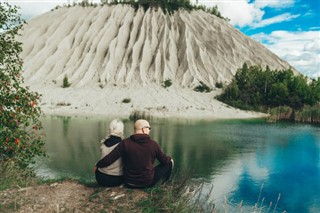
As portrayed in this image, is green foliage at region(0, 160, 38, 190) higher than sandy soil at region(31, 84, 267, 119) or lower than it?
lower

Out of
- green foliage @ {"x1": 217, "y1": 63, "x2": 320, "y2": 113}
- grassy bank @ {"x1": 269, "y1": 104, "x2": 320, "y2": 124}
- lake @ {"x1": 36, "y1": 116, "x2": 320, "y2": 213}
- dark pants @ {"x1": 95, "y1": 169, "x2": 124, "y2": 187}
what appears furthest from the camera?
green foliage @ {"x1": 217, "y1": 63, "x2": 320, "y2": 113}

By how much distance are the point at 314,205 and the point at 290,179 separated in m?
3.89

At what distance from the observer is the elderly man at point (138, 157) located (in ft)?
26.6

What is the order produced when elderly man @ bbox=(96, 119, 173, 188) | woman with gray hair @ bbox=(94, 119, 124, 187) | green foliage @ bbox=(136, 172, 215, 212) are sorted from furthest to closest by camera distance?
woman with gray hair @ bbox=(94, 119, 124, 187)
elderly man @ bbox=(96, 119, 173, 188)
green foliage @ bbox=(136, 172, 215, 212)

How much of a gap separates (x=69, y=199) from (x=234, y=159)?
646 inches

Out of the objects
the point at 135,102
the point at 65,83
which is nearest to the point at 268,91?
the point at 135,102

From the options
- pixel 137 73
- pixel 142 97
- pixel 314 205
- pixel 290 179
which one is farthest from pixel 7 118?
pixel 137 73

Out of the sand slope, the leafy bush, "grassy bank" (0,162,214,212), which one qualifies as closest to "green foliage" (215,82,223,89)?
the sand slope

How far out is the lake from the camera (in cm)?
1580

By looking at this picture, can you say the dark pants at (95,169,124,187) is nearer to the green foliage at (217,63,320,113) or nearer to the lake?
the lake

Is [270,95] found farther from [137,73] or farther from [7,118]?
[7,118]

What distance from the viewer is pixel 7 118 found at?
10016mm

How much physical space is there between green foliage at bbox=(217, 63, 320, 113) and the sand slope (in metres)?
3.81

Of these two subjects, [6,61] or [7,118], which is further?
[6,61]
